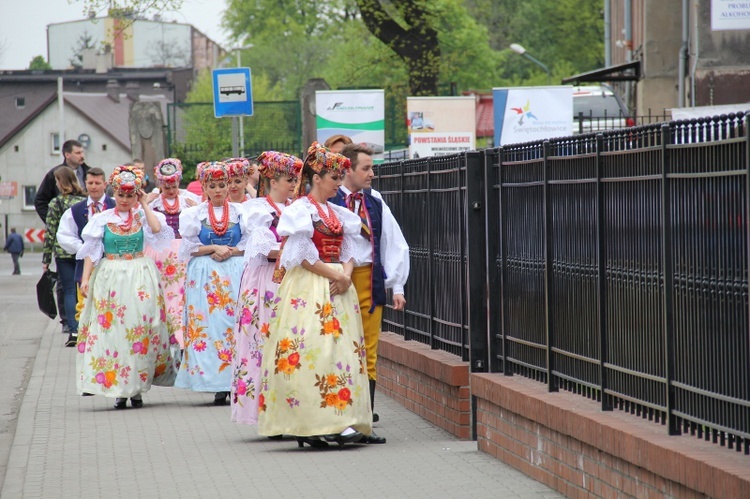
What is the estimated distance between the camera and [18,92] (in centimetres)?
9956

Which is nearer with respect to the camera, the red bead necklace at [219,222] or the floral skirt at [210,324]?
the red bead necklace at [219,222]

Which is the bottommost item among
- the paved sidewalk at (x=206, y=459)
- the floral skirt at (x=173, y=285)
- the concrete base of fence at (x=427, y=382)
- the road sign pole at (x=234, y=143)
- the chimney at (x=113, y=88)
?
the paved sidewalk at (x=206, y=459)

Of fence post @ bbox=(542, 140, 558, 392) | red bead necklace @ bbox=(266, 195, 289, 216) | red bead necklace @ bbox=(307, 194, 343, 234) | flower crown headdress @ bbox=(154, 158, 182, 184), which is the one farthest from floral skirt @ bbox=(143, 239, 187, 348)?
fence post @ bbox=(542, 140, 558, 392)

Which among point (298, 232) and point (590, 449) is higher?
point (298, 232)

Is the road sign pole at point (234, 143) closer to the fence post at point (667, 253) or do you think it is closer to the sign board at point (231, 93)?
the sign board at point (231, 93)

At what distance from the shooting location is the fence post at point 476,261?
371 inches

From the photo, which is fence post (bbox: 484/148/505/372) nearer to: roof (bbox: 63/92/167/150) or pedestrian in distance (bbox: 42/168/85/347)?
pedestrian in distance (bbox: 42/168/85/347)

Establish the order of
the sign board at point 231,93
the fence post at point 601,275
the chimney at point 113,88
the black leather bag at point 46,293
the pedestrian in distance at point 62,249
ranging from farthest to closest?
1. the chimney at point 113,88
2. the black leather bag at point 46,293
3. the pedestrian in distance at point 62,249
4. the sign board at point 231,93
5. the fence post at point 601,275

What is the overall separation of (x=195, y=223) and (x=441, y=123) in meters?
9.50

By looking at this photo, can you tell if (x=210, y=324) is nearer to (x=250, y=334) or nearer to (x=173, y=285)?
(x=250, y=334)

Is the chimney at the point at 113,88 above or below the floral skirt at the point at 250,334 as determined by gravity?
above

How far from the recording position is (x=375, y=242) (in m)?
9.87

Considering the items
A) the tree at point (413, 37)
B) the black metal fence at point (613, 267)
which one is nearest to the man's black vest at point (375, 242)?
the black metal fence at point (613, 267)

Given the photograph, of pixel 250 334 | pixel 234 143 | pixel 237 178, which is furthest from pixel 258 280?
pixel 234 143
